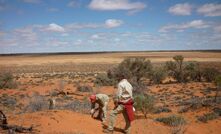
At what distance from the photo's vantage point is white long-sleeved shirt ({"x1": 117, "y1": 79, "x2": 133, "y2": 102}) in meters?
8.95

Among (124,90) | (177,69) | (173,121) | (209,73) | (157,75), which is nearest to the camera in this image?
(124,90)

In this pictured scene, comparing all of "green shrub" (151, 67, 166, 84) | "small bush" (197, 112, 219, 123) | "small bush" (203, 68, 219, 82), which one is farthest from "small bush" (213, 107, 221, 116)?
"small bush" (203, 68, 219, 82)

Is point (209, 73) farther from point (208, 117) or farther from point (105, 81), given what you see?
point (208, 117)

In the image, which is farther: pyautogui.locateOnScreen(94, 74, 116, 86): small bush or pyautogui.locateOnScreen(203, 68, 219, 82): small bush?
pyautogui.locateOnScreen(203, 68, 219, 82): small bush

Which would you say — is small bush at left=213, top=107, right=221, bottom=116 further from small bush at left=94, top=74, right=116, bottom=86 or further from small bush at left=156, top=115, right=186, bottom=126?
small bush at left=94, top=74, right=116, bottom=86

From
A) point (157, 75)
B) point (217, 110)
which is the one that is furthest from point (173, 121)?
point (157, 75)

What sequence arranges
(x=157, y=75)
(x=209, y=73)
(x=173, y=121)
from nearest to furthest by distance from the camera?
1. (x=173, y=121)
2. (x=209, y=73)
3. (x=157, y=75)

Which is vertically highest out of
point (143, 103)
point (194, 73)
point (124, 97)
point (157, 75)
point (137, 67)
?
point (124, 97)

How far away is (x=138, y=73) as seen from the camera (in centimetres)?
3025

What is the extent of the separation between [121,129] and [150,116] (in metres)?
3.71

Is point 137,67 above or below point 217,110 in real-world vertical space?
above

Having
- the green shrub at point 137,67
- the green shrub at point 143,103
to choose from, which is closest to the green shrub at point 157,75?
the green shrub at point 137,67

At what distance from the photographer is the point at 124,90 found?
9008mm

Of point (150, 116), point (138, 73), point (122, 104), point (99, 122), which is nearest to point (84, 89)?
point (138, 73)
